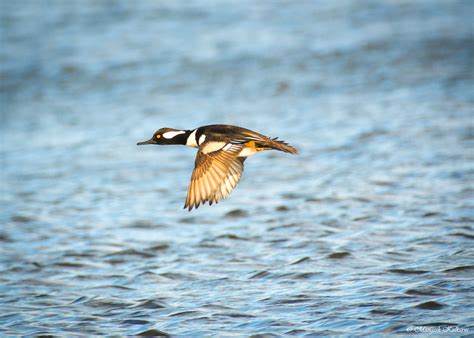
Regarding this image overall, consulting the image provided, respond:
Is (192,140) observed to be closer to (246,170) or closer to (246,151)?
(246,151)

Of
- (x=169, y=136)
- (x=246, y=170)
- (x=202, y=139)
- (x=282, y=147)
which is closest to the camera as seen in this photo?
(x=282, y=147)

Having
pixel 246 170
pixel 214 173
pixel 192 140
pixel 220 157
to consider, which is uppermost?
pixel 192 140

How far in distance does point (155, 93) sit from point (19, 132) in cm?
230

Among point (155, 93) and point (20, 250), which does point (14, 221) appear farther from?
point (155, 93)

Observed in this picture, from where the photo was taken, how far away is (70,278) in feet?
23.8

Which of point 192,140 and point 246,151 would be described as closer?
point 246,151

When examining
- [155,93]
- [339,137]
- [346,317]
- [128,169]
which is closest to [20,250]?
[128,169]

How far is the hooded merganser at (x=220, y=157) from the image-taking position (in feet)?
19.7

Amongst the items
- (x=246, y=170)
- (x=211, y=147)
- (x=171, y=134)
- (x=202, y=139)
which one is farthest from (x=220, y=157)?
(x=246, y=170)

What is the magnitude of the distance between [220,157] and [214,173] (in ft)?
0.52

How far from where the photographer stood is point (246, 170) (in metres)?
9.96

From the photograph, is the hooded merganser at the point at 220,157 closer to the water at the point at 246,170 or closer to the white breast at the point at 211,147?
the white breast at the point at 211,147

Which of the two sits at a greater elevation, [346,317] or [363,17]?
[363,17]

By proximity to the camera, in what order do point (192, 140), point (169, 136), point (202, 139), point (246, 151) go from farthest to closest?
point (169, 136)
point (192, 140)
point (202, 139)
point (246, 151)
